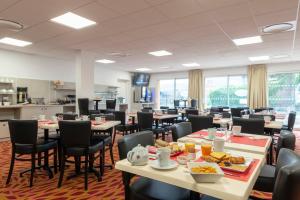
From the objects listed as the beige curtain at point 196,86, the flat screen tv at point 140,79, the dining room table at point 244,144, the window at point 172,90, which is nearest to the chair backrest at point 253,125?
the dining room table at point 244,144

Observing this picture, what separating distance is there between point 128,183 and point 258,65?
8.43m

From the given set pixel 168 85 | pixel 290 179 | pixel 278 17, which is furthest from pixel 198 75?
pixel 290 179

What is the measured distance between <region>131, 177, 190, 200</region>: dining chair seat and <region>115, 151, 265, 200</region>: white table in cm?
32

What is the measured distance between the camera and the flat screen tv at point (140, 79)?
10688 millimetres

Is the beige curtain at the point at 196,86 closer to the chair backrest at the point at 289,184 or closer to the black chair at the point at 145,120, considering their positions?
the black chair at the point at 145,120

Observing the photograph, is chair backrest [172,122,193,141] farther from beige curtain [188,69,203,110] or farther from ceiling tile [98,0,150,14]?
beige curtain [188,69,203,110]

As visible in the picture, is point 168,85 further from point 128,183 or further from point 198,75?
point 128,183

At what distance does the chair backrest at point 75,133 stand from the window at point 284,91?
27.0 ft

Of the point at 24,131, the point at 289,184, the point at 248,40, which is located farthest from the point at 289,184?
the point at 248,40

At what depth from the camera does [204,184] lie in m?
1.01

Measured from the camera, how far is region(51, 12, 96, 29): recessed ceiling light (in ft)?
11.5

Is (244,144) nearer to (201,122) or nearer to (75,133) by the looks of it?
(75,133)

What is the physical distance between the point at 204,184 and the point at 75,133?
199cm

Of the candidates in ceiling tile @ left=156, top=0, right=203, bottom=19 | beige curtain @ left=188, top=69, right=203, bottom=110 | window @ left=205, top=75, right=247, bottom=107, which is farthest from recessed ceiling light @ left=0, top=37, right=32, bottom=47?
window @ left=205, top=75, right=247, bottom=107
